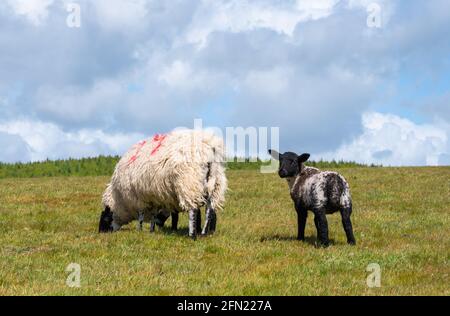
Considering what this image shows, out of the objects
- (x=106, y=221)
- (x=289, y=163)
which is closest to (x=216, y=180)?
(x=289, y=163)

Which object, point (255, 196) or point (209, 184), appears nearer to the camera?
point (209, 184)

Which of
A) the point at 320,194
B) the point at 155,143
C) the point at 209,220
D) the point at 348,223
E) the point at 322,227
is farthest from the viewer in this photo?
the point at 155,143

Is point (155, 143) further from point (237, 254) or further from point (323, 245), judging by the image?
point (323, 245)

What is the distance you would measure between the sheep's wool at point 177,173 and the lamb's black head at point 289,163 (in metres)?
1.74

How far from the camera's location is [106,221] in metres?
17.3

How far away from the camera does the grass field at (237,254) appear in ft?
32.3

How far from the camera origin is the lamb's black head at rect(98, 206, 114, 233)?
1723cm

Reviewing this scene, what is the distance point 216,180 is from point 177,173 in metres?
1.18

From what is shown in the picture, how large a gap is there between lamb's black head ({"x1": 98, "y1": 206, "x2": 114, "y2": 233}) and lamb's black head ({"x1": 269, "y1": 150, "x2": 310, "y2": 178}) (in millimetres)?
5635

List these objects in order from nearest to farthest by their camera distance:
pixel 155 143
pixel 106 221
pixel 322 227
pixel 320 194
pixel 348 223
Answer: pixel 320 194
pixel 322 227
pixel 348 223
pixel 155 143
pixel 106 221

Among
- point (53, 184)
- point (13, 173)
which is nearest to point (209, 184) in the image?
point (53, 184)
